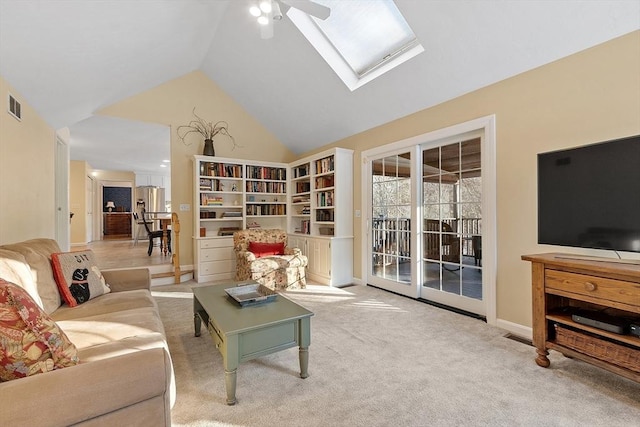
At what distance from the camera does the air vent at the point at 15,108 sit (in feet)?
8.44

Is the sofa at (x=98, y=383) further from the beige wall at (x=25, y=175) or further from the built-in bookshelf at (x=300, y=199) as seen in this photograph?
the built-in bookshelf at (x=300, y=199)

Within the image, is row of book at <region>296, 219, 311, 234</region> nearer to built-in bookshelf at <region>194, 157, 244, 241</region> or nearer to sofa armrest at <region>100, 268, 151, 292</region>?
built-in bookshelf at <region>194, 157, 244, 241</region>

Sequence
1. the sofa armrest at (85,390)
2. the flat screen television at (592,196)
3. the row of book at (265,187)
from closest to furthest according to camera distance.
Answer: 1. the sofa armrest at (85,390)
2. the flat screen television at (592,196)
3. the row of book at (265,187)

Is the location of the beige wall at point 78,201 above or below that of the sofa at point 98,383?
above

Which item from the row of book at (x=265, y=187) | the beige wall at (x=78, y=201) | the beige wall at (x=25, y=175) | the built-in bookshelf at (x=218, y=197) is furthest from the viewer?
the beige wall at (x=78, y=201)

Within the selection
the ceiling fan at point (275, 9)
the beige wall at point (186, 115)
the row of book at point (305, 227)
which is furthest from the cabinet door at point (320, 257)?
the ceiling fan at point (275, 9)

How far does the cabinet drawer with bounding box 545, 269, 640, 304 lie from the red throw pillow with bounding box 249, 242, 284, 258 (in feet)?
10.8

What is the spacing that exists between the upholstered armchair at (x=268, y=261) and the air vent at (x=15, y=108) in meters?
2.66

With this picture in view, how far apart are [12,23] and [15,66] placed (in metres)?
0.54

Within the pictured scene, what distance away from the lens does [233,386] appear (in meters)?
1.69

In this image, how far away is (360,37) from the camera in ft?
11.4

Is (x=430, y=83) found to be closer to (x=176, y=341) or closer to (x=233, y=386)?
(x=233, y=386)

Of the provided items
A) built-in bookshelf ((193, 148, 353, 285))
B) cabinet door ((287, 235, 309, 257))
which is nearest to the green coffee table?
built-in bookshelf ((193, 148, 353, 285))

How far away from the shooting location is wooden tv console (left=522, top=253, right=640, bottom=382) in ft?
5.53
